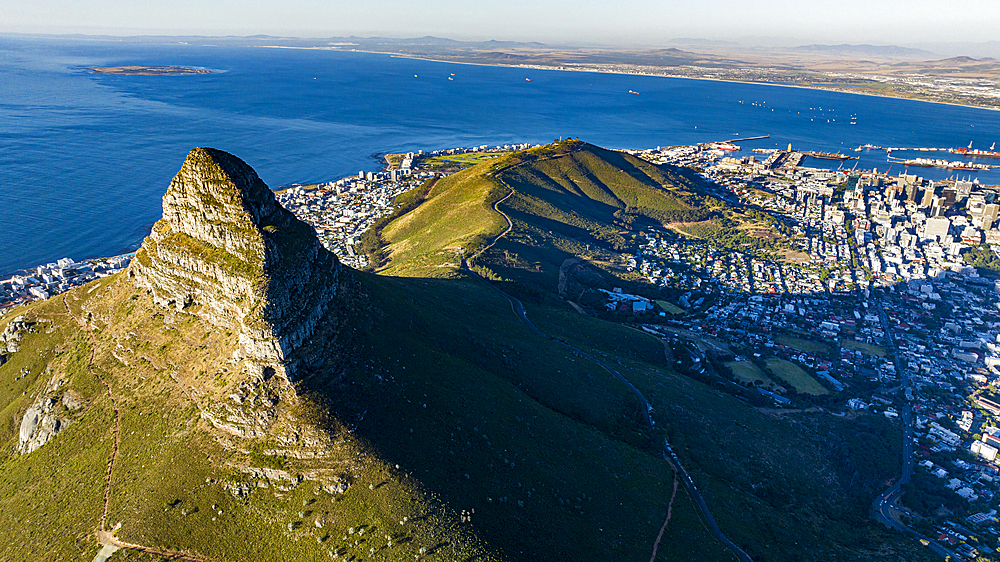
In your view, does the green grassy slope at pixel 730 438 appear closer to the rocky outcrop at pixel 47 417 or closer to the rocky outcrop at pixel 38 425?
the rocky outcrop at pixel 47 417

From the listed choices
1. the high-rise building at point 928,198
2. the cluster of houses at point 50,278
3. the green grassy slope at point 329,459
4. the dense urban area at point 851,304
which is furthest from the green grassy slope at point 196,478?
the high-rise building at point 928,198

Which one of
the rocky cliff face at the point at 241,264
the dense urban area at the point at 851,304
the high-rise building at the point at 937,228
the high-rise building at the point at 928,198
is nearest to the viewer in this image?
the rocky cliff face at the point at 241,264

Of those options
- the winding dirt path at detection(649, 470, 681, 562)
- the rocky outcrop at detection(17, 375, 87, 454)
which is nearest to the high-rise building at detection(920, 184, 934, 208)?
the winding dirt path at detection(649, 470, 681, 562)

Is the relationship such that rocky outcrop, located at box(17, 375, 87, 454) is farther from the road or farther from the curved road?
the road

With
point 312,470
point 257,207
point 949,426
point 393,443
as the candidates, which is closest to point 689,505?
point 393,443

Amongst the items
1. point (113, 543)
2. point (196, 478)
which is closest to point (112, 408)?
point (196, 478)

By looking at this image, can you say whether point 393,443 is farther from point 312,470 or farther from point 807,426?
point 807,426
